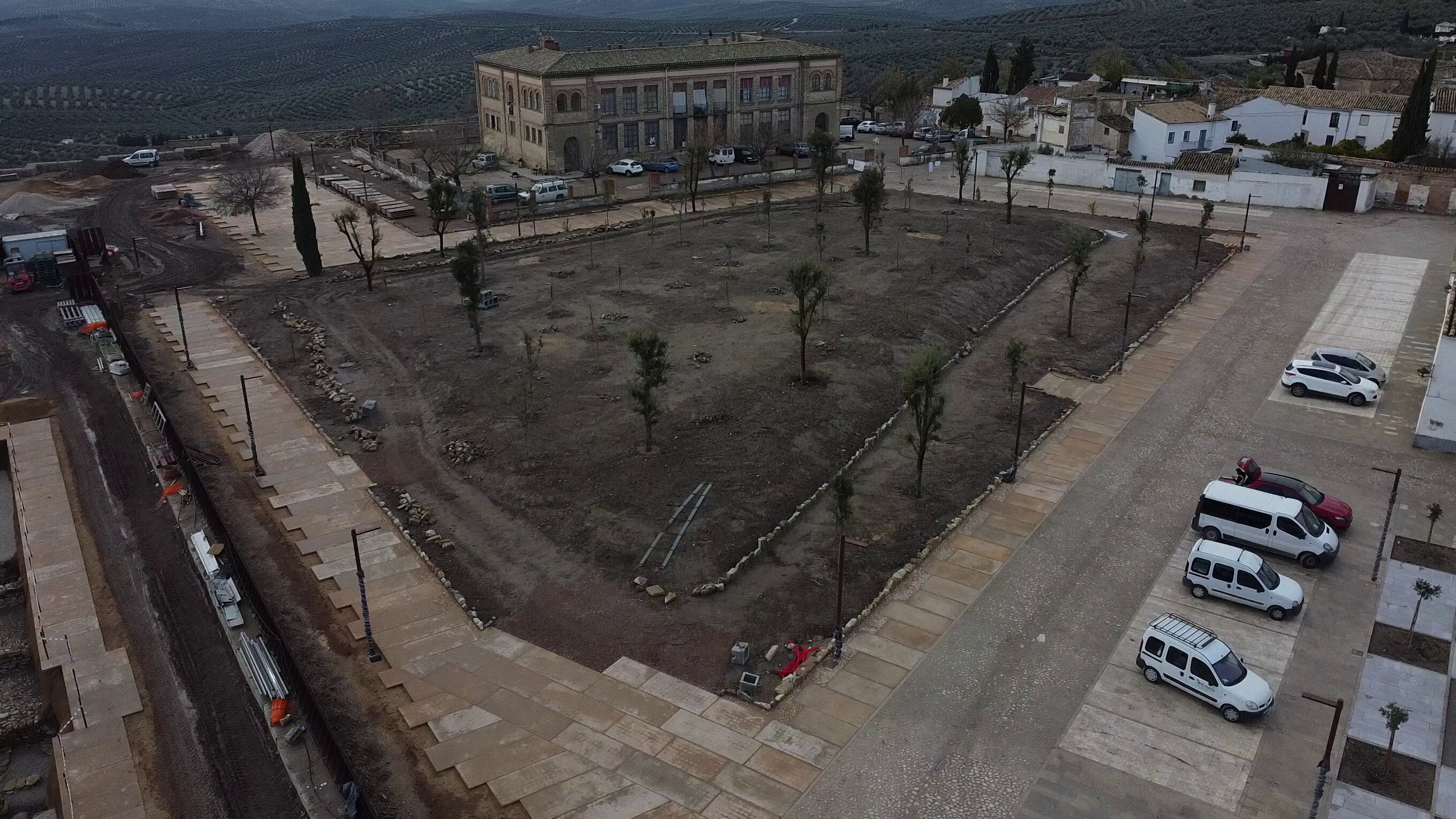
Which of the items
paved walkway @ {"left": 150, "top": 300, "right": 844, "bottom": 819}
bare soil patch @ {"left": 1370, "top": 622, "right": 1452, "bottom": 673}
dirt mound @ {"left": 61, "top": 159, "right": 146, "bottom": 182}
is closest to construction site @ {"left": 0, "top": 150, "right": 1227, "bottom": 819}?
paved walkway @ {"left": 150, "top": 300, "right": 844, "bottom": 819}

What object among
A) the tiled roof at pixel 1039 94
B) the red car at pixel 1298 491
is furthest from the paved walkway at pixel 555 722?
the tiled roof at pixel 1039 94

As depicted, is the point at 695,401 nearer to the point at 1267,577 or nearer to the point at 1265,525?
the point at 1265,525

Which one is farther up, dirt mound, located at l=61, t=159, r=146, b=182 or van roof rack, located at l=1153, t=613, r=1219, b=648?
dirt mound, located at l=61, t=159, r=146, b=182

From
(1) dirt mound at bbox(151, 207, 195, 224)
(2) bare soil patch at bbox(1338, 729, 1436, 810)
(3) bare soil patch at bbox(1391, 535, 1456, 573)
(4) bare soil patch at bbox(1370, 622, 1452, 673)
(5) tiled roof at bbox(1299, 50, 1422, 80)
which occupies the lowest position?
(2) bare soil patch at bbox(1338, 729, 1436, 810)

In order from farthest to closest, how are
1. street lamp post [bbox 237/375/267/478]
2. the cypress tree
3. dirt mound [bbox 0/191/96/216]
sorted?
dirt mound [bbox 0/191/96/216] < the cypress tree < street lamp post [bbox 237/375/267/478]

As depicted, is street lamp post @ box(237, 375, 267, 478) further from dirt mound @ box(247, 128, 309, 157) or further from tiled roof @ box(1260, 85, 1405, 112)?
tiled roof @ box(1260, 85, 1405, 112)

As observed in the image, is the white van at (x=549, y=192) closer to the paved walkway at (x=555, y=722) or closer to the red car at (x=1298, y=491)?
the paved walkway at (x=555, y=722)
